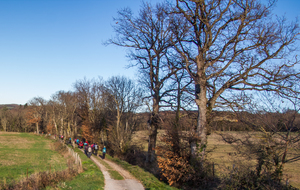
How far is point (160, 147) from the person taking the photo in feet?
42.7

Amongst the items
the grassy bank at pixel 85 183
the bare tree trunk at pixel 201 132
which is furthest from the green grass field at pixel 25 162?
the bare tree trunk at pixel 201 132

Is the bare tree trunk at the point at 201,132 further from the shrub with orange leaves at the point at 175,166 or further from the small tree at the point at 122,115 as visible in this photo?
the small tree at the point at 122,115

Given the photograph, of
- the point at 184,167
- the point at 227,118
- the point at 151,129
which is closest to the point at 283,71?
the point at 227,118

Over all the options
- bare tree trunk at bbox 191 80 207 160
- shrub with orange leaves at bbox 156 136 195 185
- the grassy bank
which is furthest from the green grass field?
bare tree trunk at bbox 191 80 207 160

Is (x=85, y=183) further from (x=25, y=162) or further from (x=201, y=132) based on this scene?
(x=25, y=162)

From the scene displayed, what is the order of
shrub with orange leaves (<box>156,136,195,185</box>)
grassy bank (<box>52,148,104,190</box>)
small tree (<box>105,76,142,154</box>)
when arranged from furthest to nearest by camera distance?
small tree (<box>105,76,142,154</box>)
shrub with orange leaves (<box>156,136,195,185</box>)
grassy bank (<box>52,148,104,190</box>)

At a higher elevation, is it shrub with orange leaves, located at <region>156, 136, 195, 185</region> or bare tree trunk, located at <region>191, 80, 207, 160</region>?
bare tree trunk, located at <region>191, 80, 207, 160</region>

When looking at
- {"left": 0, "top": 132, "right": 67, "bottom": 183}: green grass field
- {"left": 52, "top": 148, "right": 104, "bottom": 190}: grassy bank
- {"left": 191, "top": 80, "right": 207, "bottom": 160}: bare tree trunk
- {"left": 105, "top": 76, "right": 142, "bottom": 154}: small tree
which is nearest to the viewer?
{"left": 52, "top": 148, "right": 104, "bottom": 190}: grassy bank

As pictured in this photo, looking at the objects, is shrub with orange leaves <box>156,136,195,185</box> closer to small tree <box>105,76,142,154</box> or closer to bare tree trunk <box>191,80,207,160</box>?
bare tree trunk <box>191,80,207,160</box>

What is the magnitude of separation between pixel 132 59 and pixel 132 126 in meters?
13.9

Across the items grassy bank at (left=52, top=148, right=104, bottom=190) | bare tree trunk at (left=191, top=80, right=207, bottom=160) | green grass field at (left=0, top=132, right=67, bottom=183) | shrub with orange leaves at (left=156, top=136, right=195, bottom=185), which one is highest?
bare tree trunk at (left=191, top=80, right=207, bottom=160)

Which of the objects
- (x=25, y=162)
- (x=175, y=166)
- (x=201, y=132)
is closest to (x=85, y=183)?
(x=175, y=166)

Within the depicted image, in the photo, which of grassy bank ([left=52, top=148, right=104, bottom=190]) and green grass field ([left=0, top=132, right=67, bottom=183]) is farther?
green grass field ([left=0, top=132, right=67, bottom=183])

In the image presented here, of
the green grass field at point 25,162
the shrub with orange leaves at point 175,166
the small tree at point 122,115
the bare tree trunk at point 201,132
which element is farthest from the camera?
the small tree at point 122,115
